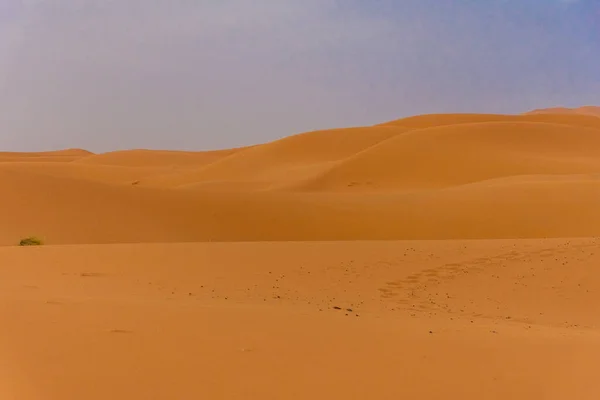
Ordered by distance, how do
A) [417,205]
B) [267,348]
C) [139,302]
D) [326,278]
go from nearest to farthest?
[267,348]
[139,302]
[326,278]
[417,205]

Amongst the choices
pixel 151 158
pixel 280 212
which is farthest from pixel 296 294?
pixel 151 158

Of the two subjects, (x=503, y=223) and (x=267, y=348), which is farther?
(x=503, y=223)

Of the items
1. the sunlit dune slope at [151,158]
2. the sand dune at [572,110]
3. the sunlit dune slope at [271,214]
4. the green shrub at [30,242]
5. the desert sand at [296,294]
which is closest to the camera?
the desert sand at [296,294]

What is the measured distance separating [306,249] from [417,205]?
11465mm

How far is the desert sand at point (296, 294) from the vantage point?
4.16 metres

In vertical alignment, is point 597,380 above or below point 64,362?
below

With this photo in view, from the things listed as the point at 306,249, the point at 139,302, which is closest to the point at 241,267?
the point at 306,249

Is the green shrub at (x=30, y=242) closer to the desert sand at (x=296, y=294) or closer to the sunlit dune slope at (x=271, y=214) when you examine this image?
the desert sand at (x=296, y=294)

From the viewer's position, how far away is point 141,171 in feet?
227

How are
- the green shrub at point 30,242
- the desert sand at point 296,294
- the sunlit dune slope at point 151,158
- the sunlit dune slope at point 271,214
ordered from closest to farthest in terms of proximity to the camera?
the desert sand at point 296,294, the green shrub at point 30,242, the sunlit dune slope at point 271,214, the sunlit dune slope at point 151,158

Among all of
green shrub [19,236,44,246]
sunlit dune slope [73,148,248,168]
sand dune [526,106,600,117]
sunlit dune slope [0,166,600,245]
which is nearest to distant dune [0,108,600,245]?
sunlit dune slope [0,166,600,245]

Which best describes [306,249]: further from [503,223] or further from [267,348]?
[503,223]

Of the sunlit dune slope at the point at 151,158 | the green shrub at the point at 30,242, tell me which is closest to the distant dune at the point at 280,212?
the green shrub at the point at 30,242

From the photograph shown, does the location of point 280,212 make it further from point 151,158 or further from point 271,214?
point 151,158
